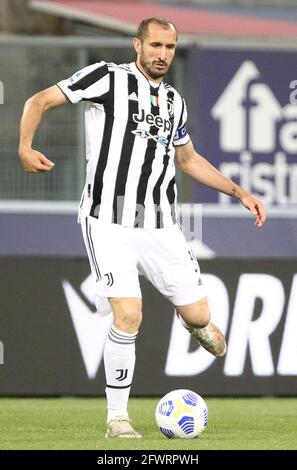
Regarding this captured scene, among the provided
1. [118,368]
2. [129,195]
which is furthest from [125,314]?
[129,195]

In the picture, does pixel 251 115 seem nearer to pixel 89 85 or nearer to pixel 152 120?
pixel 152 120

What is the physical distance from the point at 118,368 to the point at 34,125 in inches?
54.7

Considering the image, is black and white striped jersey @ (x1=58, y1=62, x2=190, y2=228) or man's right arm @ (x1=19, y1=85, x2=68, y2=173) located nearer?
man's right arm @ (x1=19, y1=85, x2=68, y2=173)

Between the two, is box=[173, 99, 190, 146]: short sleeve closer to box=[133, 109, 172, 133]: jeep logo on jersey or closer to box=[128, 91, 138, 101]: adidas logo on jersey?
box=[133, 109, 172, 133]: jeep logo on jersey

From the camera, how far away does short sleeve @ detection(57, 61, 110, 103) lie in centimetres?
843

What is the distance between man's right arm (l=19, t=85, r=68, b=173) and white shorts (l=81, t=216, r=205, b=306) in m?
0.57

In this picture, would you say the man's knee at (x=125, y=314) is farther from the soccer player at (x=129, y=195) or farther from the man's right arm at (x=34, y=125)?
the man's right arm at (x=34, y=125)

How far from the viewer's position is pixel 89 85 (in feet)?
27.9

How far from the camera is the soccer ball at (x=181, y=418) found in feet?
27.4

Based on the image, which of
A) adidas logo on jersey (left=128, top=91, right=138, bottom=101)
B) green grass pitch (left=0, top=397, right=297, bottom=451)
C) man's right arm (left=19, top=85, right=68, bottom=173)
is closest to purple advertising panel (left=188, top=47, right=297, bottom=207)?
green grass pitch (left=0, top=397, right=297, bottom=451)

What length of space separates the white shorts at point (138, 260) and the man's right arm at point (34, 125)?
0.57m

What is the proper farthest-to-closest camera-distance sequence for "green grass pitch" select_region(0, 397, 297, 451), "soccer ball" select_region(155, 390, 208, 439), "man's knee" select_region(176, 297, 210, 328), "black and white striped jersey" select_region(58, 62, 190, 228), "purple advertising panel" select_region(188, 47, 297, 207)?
1. "purple advertising panel" select_region(188, 47, 297, 207)
2. "man's knee" select_region(176, 297, 210, 328)
3. "black and white striped jersey" select_region(58, 62, 190, 228)
4. "soccer ball" select_region(155, 390, 208, 439)
5. "green grass pitch" select_region(0, 397, 297, 451)

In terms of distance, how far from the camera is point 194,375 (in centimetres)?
1155
